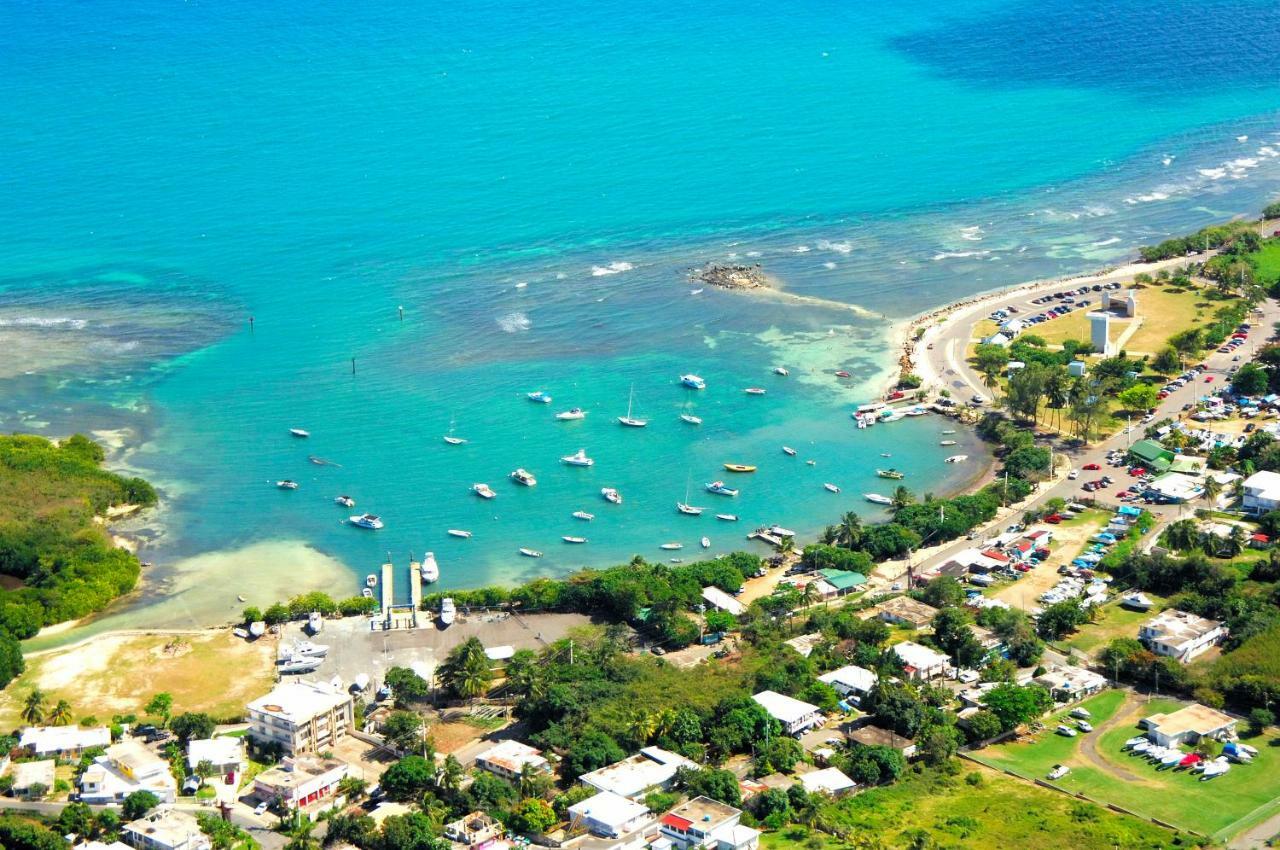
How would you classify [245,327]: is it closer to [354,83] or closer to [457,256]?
[457,256]

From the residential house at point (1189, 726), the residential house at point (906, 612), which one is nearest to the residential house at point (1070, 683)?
the residential house at point (1189, 726)

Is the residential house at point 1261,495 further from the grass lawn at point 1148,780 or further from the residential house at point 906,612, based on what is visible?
the grass lawn at point 1148,780

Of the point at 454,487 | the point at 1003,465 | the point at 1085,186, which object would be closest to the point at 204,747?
the point at 454,487

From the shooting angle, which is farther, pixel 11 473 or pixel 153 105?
pixel 153 105

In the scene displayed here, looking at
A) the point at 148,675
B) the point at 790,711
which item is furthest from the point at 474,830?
the point at 148,675

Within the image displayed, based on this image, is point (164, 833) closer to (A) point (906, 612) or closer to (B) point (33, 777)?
(B) point (33, 777)

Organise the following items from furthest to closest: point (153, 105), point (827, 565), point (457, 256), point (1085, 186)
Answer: point (153, 105) → point (1085, 186) → point (457, 256) → point (827, 565)
